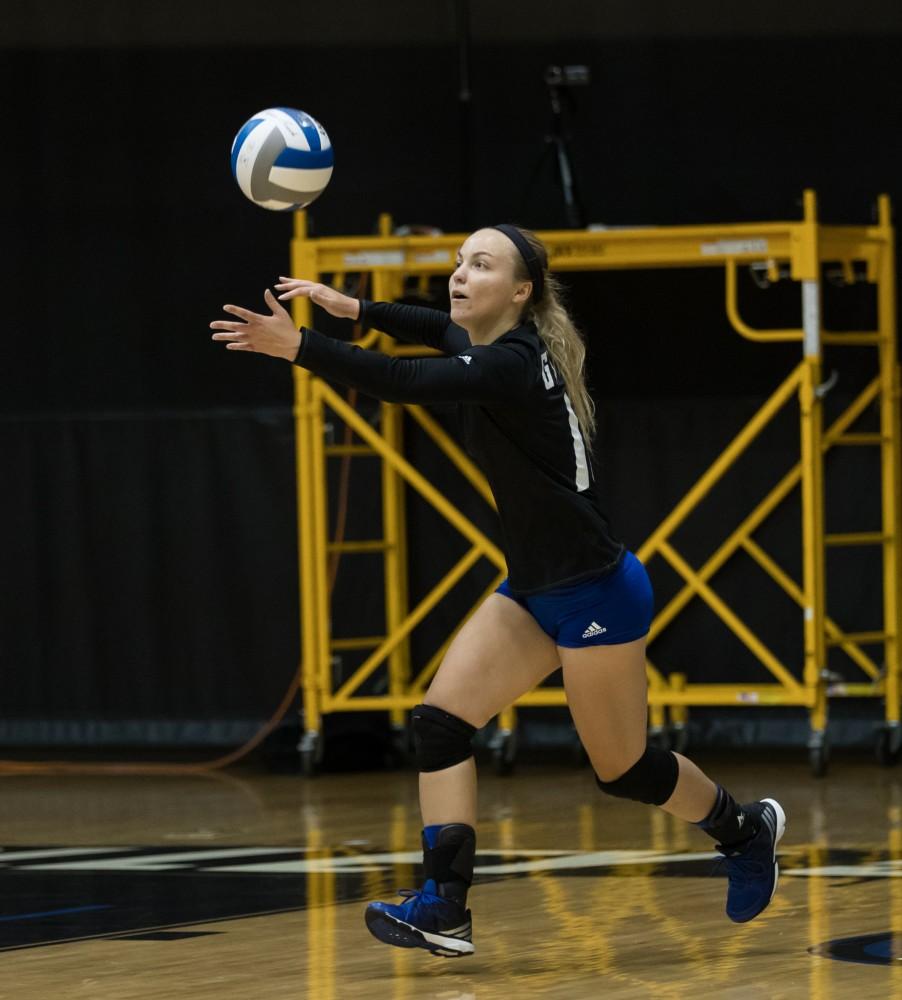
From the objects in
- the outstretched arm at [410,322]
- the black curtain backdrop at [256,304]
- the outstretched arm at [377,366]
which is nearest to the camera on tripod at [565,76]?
the black curtain backdrop at [256,304]

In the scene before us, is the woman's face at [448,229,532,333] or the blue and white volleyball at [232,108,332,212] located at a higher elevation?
the blue and white volleyball at [232,108,332,212]

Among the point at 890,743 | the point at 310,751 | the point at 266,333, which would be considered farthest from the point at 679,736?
the point at 266,333

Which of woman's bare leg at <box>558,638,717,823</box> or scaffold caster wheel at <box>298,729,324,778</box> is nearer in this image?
woman's bare leg at <box>558,638,717,823</box>

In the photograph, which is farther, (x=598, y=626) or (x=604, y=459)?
(x=604, y=459)

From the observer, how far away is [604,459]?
1004 cm

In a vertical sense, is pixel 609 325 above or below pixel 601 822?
above

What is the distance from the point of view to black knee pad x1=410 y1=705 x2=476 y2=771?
16.2 ft

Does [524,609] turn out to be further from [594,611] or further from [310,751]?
[310,751]

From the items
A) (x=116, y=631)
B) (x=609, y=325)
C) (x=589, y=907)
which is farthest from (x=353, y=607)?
(x=589, y=907)

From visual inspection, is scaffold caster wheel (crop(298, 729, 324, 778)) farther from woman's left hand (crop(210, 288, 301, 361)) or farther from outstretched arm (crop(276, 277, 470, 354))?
woman's left hand (crop(210, 288, 301, 361))

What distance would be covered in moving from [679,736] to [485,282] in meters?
4.91

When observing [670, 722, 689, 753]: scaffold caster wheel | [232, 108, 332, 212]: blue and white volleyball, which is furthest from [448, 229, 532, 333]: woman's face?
[670, 722, 689, 753]: scaffold caster wheel

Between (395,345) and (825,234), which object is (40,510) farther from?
(825,234)

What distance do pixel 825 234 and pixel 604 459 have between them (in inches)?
66.2
